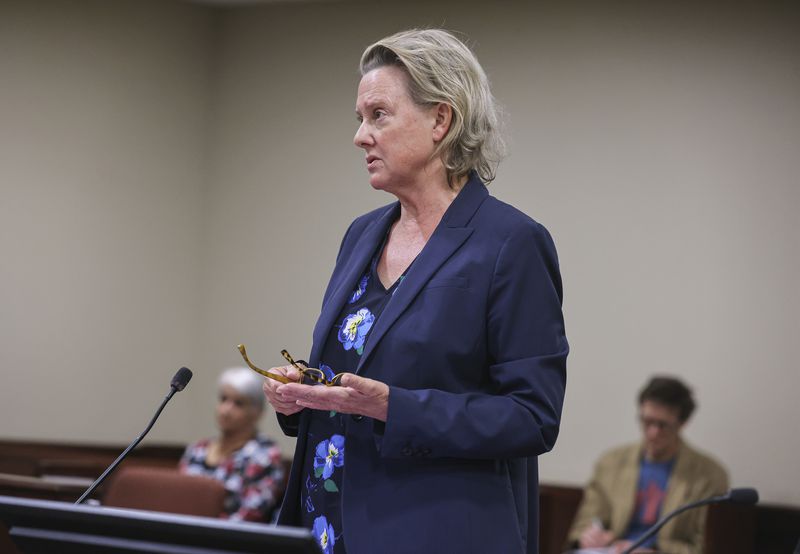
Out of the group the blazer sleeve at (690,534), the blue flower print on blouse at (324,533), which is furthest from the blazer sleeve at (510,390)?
the blazer sleeve at (690,534)

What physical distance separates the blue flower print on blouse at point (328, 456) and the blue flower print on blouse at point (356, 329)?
0.15 meters

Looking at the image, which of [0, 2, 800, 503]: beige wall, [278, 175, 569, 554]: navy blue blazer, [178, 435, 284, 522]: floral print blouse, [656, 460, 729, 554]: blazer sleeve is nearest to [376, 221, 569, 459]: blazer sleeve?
[278, 175, 569, 554]: navy blue blazer

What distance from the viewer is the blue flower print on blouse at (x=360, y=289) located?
75.1 inches

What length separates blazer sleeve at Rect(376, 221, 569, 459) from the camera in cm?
164

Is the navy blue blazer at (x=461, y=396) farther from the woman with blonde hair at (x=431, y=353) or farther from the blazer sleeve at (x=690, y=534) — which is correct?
the blazer sleeve at (x=690, y=534)

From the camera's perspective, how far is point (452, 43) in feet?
6.27

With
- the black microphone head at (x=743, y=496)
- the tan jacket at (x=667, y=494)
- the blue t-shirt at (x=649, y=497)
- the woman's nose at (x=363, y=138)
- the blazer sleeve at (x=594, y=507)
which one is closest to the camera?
the woman's nose at (x=363, y=138)

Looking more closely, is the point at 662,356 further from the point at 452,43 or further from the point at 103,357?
the point at 452,43

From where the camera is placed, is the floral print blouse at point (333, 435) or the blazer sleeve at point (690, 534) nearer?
the floral print blouse at point (333, 435)

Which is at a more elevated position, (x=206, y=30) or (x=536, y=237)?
(x=206, y=30)

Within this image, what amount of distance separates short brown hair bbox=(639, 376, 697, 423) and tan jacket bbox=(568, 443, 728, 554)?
0.16 m

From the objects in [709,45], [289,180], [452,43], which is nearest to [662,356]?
[709,45]

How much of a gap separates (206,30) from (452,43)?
502 cm

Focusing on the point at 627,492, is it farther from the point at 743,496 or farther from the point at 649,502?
the point at 743,496
